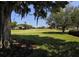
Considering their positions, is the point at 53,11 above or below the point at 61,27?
above

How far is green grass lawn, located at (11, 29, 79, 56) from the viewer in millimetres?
4723

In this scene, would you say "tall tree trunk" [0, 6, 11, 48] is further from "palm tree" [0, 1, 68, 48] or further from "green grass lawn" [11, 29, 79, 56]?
"green grass lawn" [11, 29, 79, 56]

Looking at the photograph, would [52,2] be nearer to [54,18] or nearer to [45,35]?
[54,18]

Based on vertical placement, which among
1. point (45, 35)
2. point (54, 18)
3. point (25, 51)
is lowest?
point (25, 51)

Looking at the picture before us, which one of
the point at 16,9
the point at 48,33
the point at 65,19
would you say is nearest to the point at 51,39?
the point at 48,33

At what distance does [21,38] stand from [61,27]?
788 millimetres

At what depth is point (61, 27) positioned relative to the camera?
4.73 meters

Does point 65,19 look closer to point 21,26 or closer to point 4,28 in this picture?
point 21,26

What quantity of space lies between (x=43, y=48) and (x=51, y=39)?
0.23 metres

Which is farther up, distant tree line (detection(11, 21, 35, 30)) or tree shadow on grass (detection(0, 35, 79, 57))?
distant tree line (detection(11, 21, 35, 30))

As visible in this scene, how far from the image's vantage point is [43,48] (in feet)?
15.6

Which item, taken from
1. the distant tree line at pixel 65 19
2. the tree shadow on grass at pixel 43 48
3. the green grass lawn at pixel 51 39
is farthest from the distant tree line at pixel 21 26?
the distant tree line at pixel 65 19

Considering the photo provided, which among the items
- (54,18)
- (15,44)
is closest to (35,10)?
(54,18)

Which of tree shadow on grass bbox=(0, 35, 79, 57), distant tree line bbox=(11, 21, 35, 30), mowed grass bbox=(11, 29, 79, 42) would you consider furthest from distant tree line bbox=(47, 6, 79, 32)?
distant tree line bbox=(11, 21, 35, 30)
